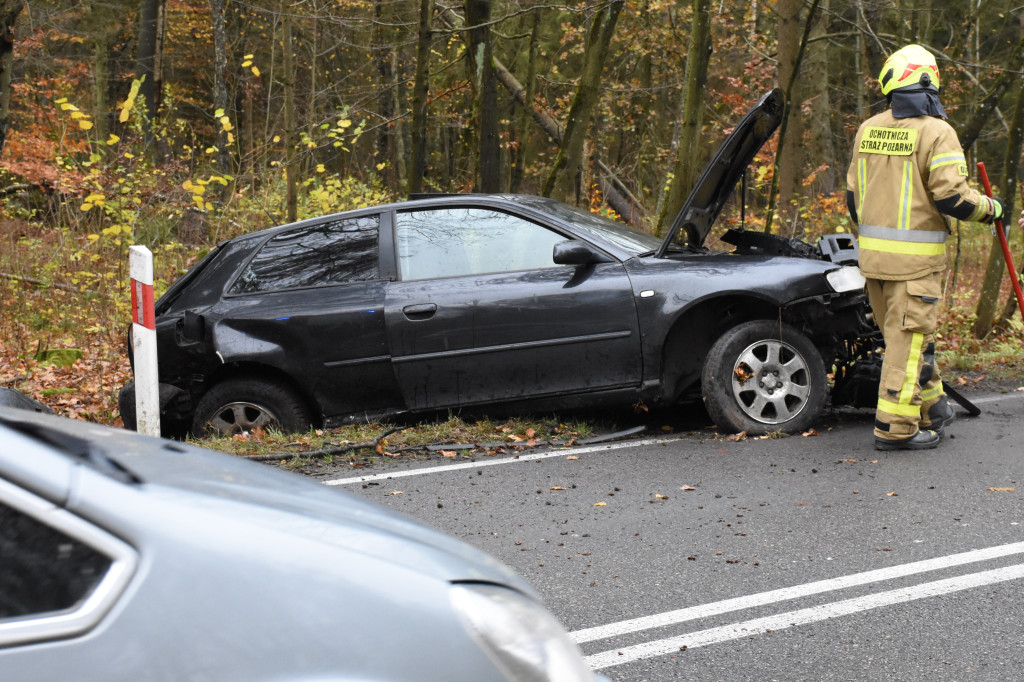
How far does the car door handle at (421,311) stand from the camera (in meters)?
6.27

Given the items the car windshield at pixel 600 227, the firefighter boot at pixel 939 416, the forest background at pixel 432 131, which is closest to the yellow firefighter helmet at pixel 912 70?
the car windshield at pixel 600 227

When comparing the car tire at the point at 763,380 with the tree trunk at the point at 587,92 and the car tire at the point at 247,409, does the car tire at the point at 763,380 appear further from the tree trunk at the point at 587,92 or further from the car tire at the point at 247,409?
the tree trunk at the point at 587,92

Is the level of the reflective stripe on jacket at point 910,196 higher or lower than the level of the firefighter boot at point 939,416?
higher

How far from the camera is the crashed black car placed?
619 cm

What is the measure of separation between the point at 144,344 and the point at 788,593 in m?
3.87

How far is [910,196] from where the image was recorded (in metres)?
5.75

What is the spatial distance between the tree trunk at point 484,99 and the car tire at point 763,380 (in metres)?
6.93

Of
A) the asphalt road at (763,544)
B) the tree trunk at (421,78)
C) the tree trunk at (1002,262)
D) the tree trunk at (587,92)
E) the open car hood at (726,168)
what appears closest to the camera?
the asphalt road at (763,544)

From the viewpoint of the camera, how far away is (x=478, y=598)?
1.62 metres

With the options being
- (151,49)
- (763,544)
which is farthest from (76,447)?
(151,49)

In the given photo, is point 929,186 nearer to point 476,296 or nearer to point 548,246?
point 548,246

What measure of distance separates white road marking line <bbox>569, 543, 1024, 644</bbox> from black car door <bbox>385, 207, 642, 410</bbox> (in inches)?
98.4

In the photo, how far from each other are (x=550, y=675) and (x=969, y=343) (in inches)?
365

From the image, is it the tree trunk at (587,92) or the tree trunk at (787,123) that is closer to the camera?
the tree trunk at (787,123)
